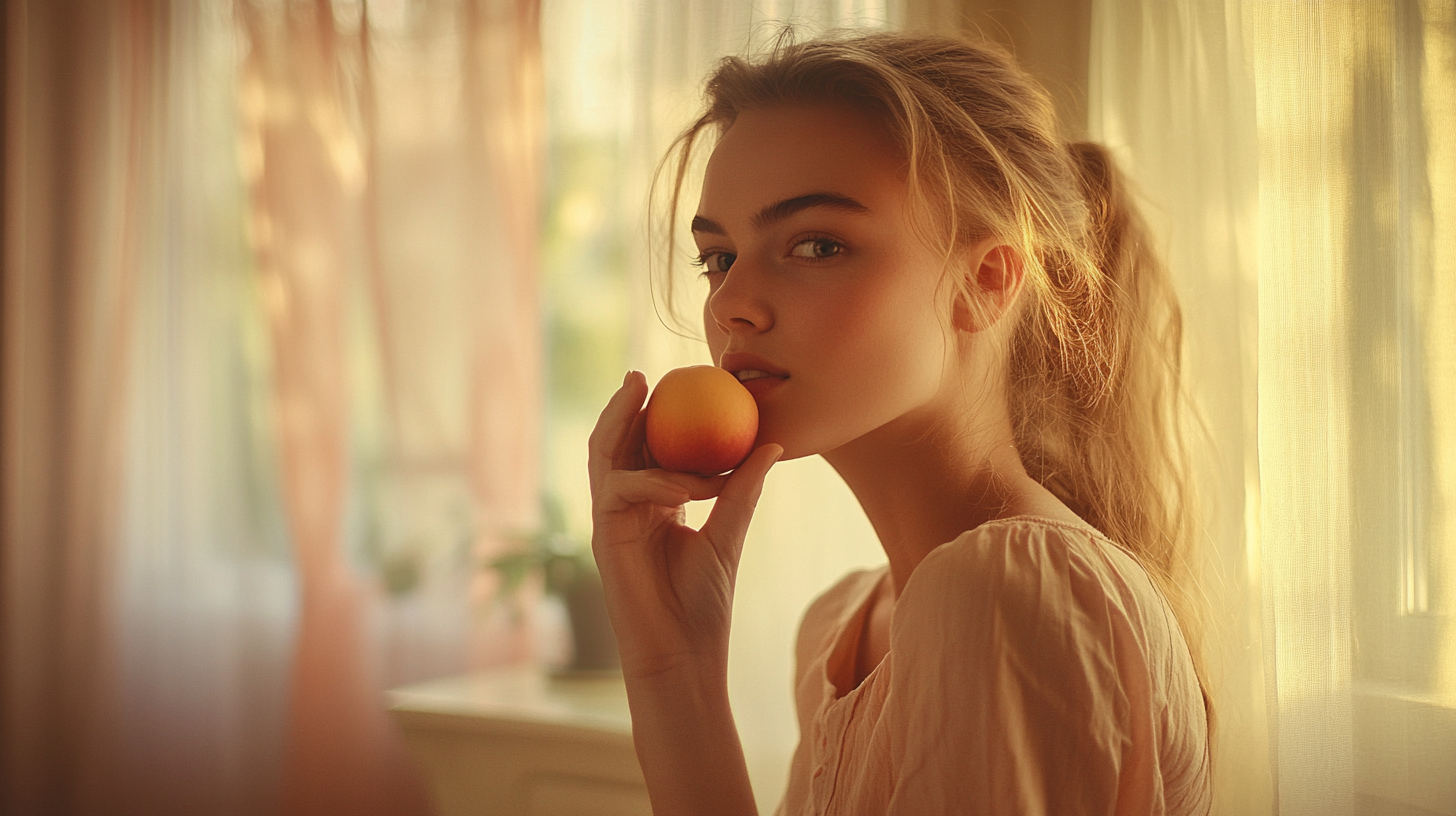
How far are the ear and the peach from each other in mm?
180

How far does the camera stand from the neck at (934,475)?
2.50 feet

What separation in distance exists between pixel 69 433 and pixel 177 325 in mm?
363

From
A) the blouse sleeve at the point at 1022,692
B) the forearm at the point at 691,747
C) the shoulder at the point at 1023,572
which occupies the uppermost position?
the shoulder at the point at 1023,572

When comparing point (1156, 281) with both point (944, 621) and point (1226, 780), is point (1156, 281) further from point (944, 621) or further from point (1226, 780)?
point (1226, 780)

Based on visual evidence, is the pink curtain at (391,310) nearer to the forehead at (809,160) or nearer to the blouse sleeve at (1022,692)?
the forehead at (809,160)

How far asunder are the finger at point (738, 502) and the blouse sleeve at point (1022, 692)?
0.16m

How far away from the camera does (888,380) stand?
2.35ft

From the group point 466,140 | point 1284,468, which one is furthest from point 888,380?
point 466,140

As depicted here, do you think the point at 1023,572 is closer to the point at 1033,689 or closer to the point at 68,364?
the point at 1033,689

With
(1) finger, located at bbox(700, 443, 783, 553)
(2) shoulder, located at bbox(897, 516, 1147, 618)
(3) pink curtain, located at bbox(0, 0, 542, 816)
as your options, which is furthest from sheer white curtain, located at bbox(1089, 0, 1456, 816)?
(3) pink curtain, located at bbox(0, 0, 542, 816)

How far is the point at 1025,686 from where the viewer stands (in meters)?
0.58

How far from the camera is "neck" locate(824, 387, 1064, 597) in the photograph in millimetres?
763

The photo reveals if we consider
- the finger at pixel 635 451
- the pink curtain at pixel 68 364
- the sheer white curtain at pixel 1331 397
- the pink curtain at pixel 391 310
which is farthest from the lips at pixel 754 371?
the pink curtain at pixel 68 364

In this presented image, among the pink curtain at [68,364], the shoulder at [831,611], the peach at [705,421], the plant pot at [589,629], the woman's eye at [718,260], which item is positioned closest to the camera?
the peach at [705,421]
